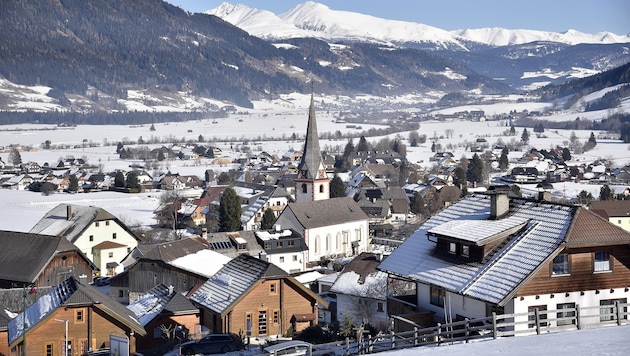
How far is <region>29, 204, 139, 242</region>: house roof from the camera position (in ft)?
148

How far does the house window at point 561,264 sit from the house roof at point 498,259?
0.28 meters

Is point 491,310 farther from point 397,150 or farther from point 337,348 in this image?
point 397,150

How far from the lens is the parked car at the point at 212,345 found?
75.3 ft

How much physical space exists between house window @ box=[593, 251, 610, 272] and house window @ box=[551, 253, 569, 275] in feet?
2.36

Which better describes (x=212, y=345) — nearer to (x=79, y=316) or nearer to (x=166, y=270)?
(x=79, y=316)

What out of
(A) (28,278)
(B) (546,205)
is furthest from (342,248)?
(B) (546,205)

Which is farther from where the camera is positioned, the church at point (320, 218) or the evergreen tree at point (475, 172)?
the evergreen tree at point (475, 172)

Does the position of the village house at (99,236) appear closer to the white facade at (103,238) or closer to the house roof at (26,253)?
the white facade at (103,238)

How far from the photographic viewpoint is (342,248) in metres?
52.8

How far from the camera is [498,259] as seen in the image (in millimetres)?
17484

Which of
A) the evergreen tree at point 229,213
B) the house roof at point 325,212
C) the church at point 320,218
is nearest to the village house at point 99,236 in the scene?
the church at point 320,218

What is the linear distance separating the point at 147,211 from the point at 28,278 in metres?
35.2

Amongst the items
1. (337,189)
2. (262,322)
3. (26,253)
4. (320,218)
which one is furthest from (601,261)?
(337,189)

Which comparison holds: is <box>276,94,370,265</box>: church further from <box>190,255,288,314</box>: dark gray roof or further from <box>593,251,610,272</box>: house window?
<box>593,251,610,272</box>: house window
